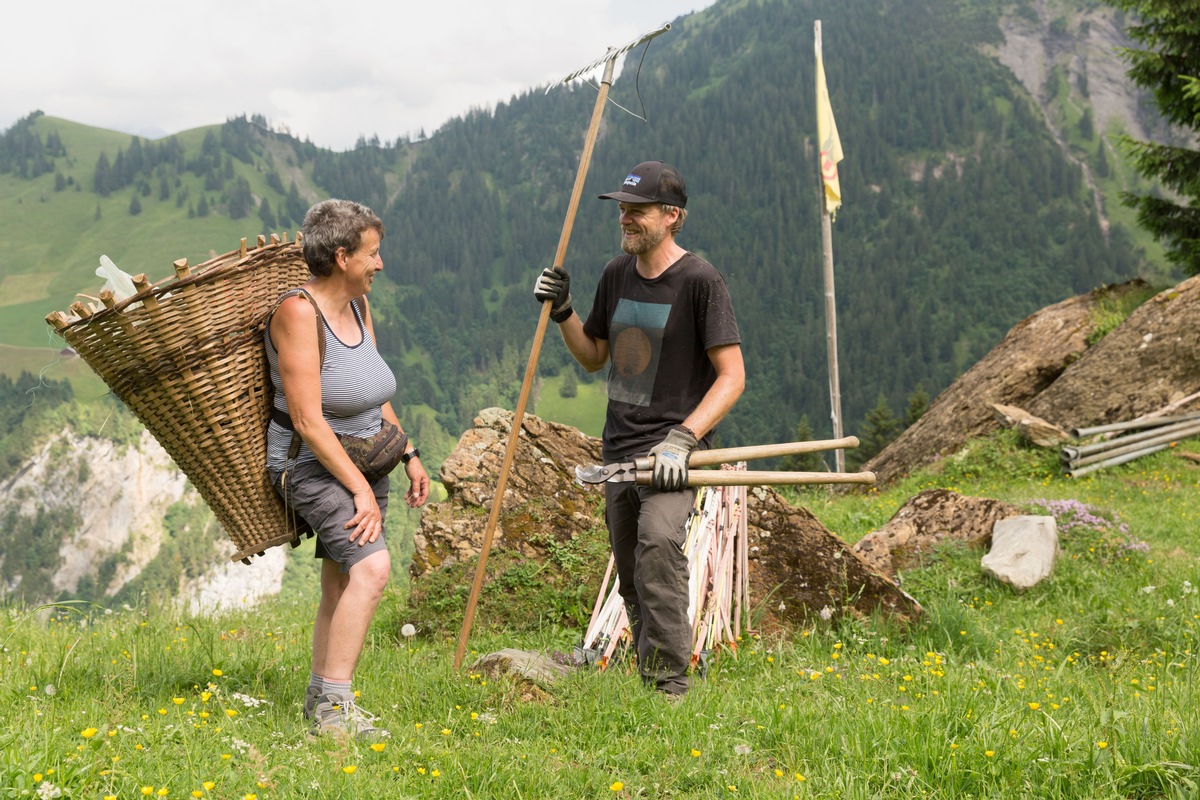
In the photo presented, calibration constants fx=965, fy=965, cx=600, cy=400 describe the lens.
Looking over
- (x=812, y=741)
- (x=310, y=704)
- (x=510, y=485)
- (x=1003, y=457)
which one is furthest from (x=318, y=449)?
(x=1003, y=457)

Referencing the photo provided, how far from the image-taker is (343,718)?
3.71 meters

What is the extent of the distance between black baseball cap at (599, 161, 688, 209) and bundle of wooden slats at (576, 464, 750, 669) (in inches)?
59.1

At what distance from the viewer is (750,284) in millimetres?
180875

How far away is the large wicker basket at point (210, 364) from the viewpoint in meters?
3.53

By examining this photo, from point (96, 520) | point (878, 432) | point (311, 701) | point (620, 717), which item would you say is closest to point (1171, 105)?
point (620, 717)

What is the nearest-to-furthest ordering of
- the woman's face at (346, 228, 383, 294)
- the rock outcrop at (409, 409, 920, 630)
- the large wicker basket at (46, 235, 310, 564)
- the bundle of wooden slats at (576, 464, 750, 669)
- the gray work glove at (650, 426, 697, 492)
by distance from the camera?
1. the large wicker basket at (46, 235, 310, 564)
2. the woman's face at (346, 228, 383, 294)
3. the gray work glove at (650, 426, 697, 492)
4. the bundle of wooden slats at (576, 464, 750, 669)
5. the rock outcrop at (409, 409, 920, 630)

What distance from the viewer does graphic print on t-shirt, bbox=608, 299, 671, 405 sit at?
4551 millimetres

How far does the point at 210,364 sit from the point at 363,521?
0.85 m

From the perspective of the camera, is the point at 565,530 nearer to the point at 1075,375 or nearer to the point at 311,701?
the point at 311,701

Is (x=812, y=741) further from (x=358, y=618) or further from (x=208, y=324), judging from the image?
(x=208, y=324)

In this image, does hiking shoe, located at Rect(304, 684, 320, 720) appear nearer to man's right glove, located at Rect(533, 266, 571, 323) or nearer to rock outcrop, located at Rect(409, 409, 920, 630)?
man's right glove, located at Rect(533, 266, 571, 323)

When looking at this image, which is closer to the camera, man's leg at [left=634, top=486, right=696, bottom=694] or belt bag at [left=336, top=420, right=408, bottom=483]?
belt bag at [left=336, top=420, right=408, bottom=483]

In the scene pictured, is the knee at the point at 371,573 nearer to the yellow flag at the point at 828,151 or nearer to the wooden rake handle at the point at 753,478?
the wooden rake handle at the point at 753,478

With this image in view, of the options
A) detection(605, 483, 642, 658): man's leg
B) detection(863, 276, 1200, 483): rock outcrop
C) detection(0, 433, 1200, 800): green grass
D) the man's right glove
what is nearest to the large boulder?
detection(0, 433, 1200, 800): green grass
